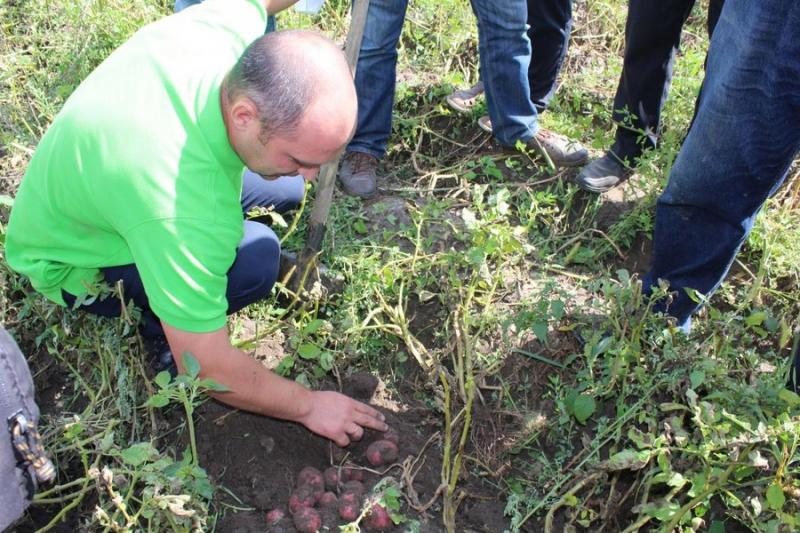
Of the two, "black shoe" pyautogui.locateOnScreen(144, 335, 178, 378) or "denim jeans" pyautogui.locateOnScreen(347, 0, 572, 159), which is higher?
"denim jeans" pyautogui.locateOnScreen(347, 0, 572, 159)

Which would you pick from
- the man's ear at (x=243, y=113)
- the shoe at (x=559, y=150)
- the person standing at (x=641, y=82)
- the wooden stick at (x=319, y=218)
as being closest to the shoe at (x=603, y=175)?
the person standing at (x=641, y=82)

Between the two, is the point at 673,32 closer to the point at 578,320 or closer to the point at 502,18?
the point at 502,18

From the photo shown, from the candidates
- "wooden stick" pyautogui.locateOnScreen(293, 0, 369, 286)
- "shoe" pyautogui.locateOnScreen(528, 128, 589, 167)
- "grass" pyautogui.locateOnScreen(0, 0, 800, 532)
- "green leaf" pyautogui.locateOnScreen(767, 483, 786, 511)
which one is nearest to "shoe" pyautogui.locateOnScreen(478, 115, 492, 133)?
"grass" pyautogui.locateOnScreen(0, 0, 800, 532)

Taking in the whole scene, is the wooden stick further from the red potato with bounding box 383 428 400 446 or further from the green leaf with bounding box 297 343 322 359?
the red potato with bounding box 383 428 400 446

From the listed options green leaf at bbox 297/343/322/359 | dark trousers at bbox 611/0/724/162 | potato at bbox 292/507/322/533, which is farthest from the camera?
dark trousers at bbox 611/0/724/162

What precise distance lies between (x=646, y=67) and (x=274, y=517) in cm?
220

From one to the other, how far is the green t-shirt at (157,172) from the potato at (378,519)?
67 cm

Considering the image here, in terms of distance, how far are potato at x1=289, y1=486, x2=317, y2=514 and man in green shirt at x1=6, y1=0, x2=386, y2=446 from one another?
22 centimetres

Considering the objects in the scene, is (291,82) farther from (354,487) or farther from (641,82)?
(641,82)

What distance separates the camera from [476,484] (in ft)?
7.45

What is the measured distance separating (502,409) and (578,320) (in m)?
0.41

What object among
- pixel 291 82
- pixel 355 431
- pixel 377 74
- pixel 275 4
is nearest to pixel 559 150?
pixel 377 74

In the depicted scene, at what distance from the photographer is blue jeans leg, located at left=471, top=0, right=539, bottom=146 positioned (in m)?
3.10

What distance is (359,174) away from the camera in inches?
129
